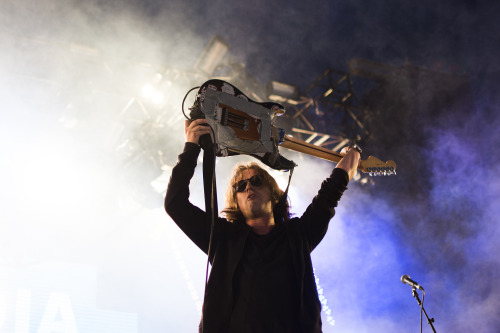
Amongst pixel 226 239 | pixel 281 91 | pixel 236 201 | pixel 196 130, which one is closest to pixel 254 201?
pixel 236 201

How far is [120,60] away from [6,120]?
6.98 ft

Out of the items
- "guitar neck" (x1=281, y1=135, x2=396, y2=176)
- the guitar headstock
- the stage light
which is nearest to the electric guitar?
"guitar neck" (x1=281, y1=135, x2=396, y2=176)

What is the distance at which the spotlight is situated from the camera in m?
6.48

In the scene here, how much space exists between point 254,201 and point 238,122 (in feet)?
1.85

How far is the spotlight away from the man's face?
436 cm

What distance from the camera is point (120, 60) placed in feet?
19.6

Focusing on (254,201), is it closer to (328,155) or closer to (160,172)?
(328,155)

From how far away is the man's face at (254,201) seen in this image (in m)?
2.23

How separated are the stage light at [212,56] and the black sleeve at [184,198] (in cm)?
442

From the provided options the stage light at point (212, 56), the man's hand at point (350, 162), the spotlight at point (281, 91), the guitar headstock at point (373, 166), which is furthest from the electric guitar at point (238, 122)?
the spotlight at point (281, 91)

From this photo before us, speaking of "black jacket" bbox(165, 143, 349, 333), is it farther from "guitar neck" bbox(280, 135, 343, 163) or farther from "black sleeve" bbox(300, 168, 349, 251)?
"guitar neck" bbox(280, 135, 343, 163)

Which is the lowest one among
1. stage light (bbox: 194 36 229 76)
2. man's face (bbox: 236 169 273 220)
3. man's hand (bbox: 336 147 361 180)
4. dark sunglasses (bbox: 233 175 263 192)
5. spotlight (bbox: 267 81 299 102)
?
man's face (bbox: 236 169 273 220)

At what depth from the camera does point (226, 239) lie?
1925 mm

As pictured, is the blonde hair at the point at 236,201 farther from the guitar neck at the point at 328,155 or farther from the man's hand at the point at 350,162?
the man's hand at the point at 350,162
